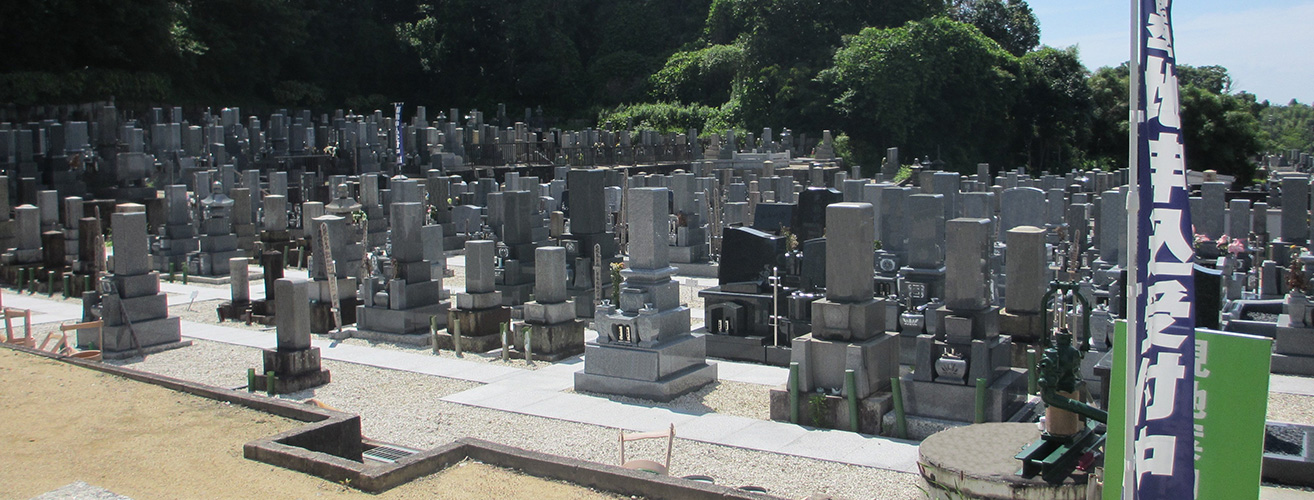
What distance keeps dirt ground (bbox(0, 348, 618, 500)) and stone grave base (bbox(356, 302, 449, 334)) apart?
13.7 ft

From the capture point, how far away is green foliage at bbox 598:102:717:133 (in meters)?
46.7

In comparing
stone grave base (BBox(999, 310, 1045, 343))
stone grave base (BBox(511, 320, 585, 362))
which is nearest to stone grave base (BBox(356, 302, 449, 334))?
stone grave base (BBox(511, 320, 585, 362))

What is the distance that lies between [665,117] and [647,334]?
1465 inches

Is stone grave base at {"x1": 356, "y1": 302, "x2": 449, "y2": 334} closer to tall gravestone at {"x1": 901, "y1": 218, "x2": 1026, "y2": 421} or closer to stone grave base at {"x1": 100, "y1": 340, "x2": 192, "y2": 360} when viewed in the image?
stone grave base at {"x1": 100, "y1": 340, "x2": 192, "y2": 360}

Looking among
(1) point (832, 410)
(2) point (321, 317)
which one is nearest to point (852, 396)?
(1) point (832, 410)

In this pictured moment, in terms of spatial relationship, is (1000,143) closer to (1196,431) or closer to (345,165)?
(345,165)

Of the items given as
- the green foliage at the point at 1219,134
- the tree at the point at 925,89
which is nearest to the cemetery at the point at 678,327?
the tree at the point at 925,89

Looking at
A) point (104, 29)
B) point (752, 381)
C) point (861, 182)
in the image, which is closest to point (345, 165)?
point (104, 29)

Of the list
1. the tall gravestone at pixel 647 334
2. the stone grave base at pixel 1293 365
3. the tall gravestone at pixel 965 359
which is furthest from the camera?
the stone grave base at pixel 1293 365

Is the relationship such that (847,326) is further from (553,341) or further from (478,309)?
(478,309)

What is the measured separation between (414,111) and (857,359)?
46.1 m

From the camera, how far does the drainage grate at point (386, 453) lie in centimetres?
817

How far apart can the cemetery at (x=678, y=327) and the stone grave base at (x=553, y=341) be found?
0.11 ft

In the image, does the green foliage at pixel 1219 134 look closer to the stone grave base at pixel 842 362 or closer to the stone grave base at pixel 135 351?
the stone grave base at pixel 842 362
